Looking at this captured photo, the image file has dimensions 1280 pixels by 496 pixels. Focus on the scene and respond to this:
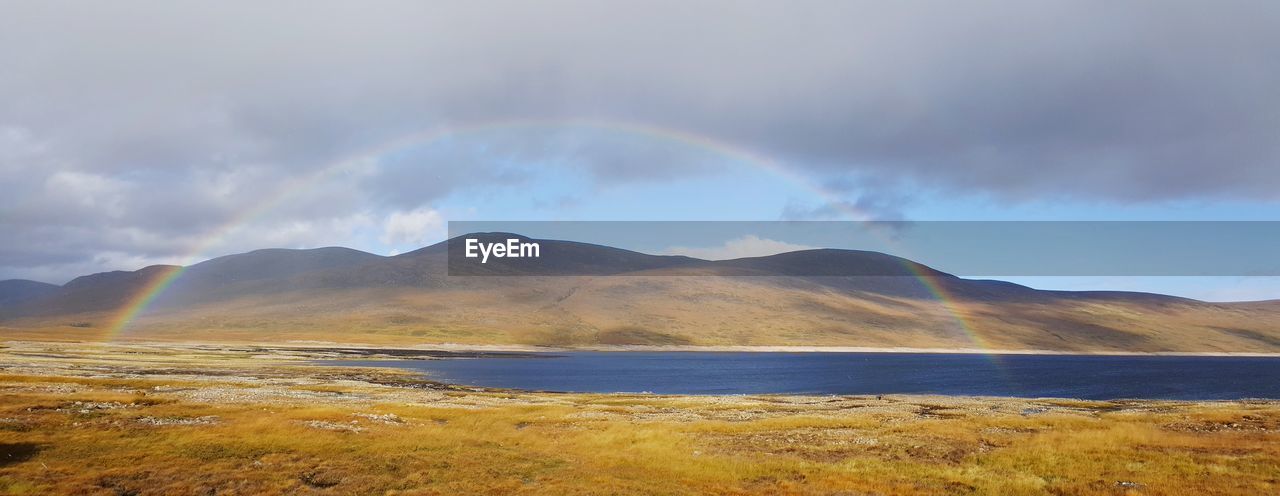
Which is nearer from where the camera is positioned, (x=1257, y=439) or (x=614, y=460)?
(x=614, y=460)

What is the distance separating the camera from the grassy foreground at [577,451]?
95.7ft

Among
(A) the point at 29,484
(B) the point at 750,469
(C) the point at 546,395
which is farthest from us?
(C) the point at 546,395

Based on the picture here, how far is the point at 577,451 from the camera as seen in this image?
3825 centimetres

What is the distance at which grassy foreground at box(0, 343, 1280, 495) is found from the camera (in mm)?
29172

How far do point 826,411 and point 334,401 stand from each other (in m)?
41.4

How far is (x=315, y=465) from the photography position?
105 ft

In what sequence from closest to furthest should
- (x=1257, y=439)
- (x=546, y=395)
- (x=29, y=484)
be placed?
(x=29, y=484)
(x=1257, y=439)
(x=546, y=395)

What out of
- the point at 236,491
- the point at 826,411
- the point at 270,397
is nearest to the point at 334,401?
the point at 270,397

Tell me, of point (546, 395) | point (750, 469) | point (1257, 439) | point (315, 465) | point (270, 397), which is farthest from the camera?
point (546, 395)

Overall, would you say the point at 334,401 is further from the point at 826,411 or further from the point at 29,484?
the point at 826,411

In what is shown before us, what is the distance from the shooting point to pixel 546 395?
87.0 m

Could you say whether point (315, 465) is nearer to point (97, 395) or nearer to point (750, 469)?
point (750, 469)

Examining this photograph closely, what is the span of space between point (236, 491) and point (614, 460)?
15760mm

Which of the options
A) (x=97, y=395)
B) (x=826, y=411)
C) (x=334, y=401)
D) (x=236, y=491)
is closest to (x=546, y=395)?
(x=334, y=401)
